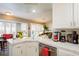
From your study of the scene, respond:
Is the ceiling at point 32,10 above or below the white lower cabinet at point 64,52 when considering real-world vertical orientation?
above

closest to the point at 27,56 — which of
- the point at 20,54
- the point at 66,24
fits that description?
the point at 20,54

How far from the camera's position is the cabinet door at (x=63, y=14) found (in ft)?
5.23

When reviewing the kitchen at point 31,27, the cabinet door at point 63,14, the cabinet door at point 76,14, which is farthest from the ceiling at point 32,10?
the cabinet door at point 76,14

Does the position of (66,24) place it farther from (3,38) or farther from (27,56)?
(3,38)

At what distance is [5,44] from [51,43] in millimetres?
604

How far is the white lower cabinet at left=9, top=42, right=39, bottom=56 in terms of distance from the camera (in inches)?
60.7

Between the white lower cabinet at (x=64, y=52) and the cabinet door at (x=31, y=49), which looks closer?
the white lower cabinet at (x=64, y=52)

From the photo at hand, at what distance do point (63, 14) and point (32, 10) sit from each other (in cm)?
44

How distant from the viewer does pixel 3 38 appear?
4.97 ft

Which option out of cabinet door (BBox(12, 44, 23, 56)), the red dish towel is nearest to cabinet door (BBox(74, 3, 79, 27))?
the red dish towel

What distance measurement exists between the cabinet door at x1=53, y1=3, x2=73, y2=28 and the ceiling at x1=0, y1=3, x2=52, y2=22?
105mm

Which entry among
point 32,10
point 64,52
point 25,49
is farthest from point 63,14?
point 25,49

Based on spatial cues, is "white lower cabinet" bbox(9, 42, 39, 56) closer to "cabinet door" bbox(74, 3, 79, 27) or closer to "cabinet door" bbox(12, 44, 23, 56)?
"cabinet door" bbox(12, 44, 23, 56)

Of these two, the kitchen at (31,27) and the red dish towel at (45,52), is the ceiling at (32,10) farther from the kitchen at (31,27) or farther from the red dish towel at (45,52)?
the red dish towel at (45,52)
